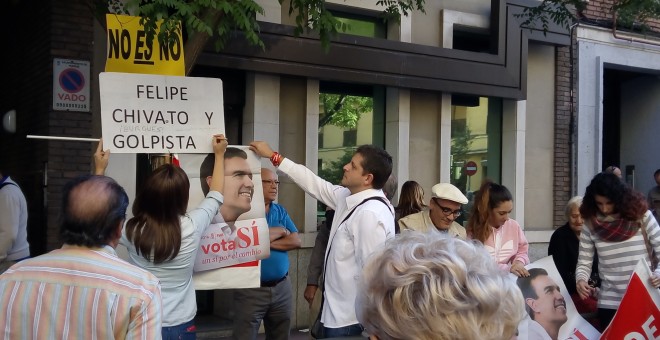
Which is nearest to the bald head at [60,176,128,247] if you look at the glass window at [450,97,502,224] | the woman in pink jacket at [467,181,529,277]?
the woman in pink jacket at [467,181,529,277]

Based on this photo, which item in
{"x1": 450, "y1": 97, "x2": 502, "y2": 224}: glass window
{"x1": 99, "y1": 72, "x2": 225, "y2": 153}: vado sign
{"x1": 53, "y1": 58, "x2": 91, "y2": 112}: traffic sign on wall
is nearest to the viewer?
{"x1": 99, "y1": 72, "x2": 225, "y2": 153}: vado sign

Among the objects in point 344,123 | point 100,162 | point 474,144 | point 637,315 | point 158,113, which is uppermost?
point 344,123

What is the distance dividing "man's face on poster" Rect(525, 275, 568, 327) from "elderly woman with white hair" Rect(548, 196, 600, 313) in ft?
1.59

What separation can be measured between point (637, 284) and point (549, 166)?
634cm

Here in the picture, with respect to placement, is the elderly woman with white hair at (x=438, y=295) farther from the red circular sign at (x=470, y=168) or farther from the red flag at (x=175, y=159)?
the red circular sign at (x=470, y=168)

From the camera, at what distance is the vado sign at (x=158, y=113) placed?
4422mm

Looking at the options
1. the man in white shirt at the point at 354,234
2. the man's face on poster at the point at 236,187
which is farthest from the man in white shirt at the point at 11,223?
the man in white shirt at the point at 354,234

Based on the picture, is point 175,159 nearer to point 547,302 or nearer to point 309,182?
point 309,182

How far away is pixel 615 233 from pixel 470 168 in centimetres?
570

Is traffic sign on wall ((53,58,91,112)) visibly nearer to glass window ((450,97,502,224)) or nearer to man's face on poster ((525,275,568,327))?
man's face on poster ((525,275,568,327))

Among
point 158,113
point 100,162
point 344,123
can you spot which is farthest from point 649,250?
point 344,123

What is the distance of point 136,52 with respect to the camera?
4832mm

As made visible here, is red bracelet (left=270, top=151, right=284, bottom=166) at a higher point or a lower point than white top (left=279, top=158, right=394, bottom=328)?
higher

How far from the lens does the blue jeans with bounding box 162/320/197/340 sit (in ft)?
12.6
